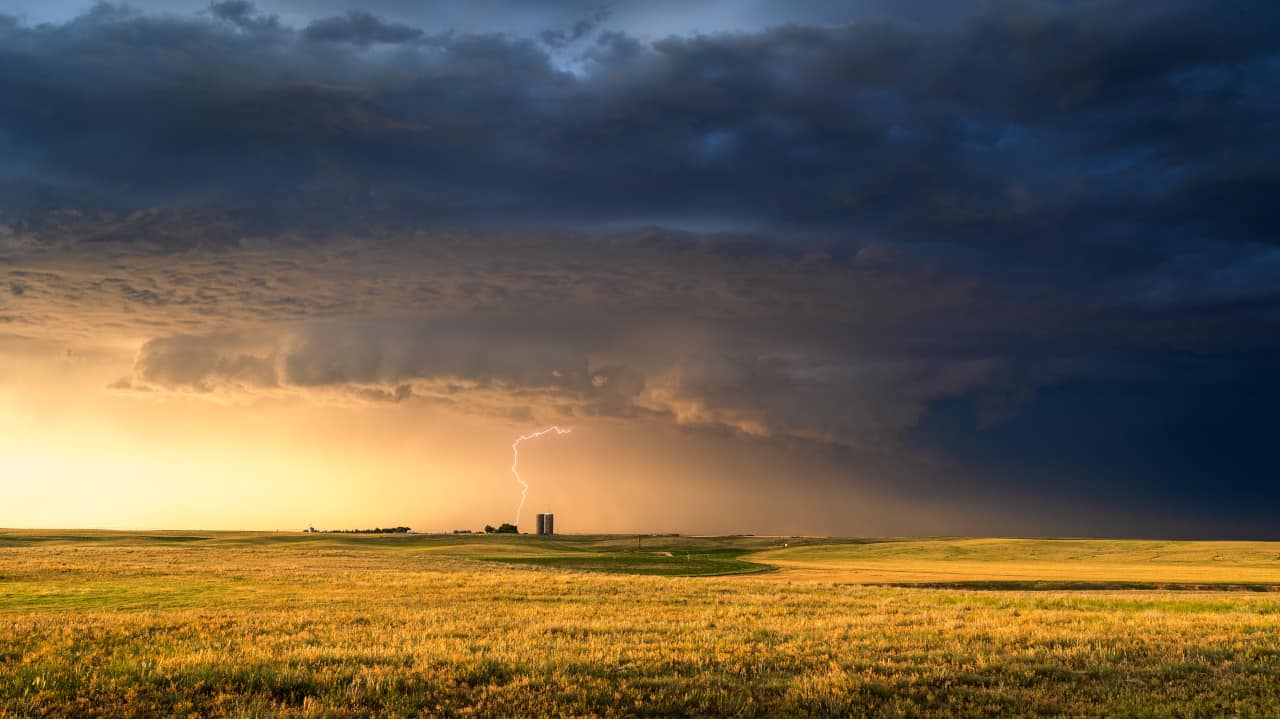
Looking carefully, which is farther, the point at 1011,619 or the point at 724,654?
the point at 1011,619

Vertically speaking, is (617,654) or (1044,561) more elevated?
(617,654)

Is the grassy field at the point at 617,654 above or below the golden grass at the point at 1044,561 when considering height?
above

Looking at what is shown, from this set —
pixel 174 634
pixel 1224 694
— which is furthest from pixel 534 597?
pixel 1224 694

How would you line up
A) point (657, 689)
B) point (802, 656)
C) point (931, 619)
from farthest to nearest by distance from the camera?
point (931, 619), point (802, 656), point (657, 689)

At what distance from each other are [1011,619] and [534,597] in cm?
1800

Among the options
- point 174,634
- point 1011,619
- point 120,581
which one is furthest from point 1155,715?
point 120,581

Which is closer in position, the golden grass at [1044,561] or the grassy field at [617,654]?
the grassy field at [617,654]

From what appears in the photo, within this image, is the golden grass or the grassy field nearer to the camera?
the grassy field

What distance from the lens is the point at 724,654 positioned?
1883 cm

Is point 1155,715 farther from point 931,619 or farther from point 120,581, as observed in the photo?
point 120,581

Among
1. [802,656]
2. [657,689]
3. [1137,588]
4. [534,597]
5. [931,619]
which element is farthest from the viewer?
[1137,588]

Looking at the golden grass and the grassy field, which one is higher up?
the grassy field

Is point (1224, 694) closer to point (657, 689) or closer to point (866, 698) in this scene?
point (866, 698)

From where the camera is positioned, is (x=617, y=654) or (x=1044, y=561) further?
(x=1044, y=561)
